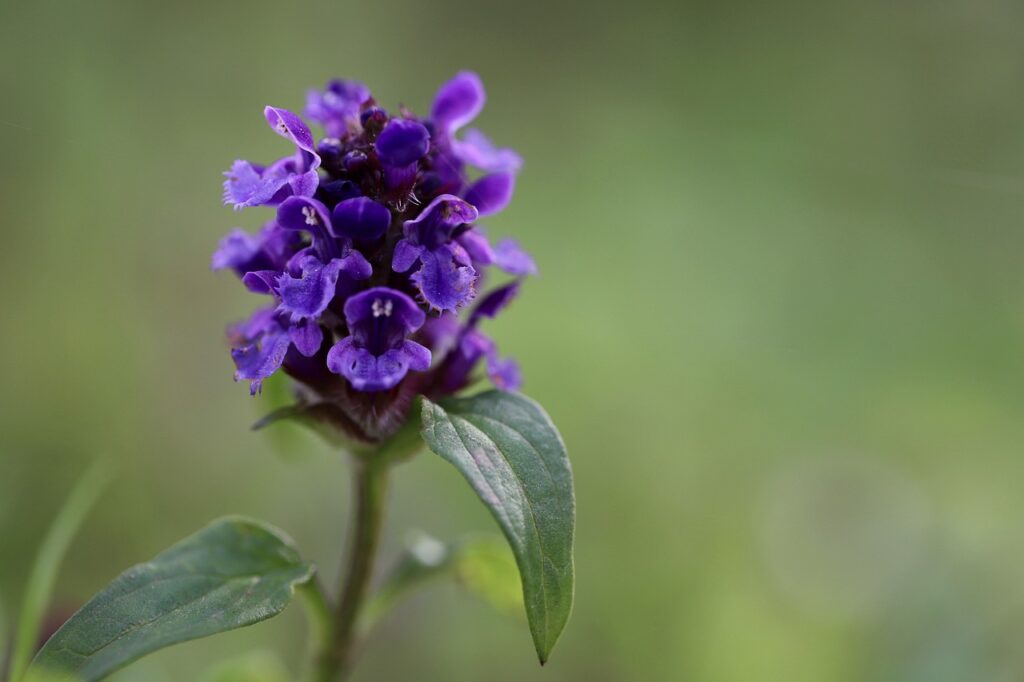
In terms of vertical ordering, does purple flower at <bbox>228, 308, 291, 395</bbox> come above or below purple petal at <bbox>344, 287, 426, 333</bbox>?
below

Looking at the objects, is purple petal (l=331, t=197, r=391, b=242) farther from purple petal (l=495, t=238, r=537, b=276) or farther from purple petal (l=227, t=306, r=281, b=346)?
purple petal (l=495, t=238, r=537, b=276)

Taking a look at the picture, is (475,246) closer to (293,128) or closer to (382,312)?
(382,312)

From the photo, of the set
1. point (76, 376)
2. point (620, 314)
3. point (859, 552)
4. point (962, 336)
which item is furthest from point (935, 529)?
point (76, 376)

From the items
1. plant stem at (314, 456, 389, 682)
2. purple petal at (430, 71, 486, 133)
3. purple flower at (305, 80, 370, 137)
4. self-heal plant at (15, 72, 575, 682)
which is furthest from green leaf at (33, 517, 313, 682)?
purple petal at (430, 71, 486, 133)

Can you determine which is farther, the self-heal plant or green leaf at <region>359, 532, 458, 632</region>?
green leaf at <region>359, 532, 458, 632</region>

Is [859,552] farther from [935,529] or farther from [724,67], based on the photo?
[724,67]

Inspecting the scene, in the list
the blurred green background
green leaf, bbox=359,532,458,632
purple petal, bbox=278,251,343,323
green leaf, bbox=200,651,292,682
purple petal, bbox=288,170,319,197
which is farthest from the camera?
the blurred green background
